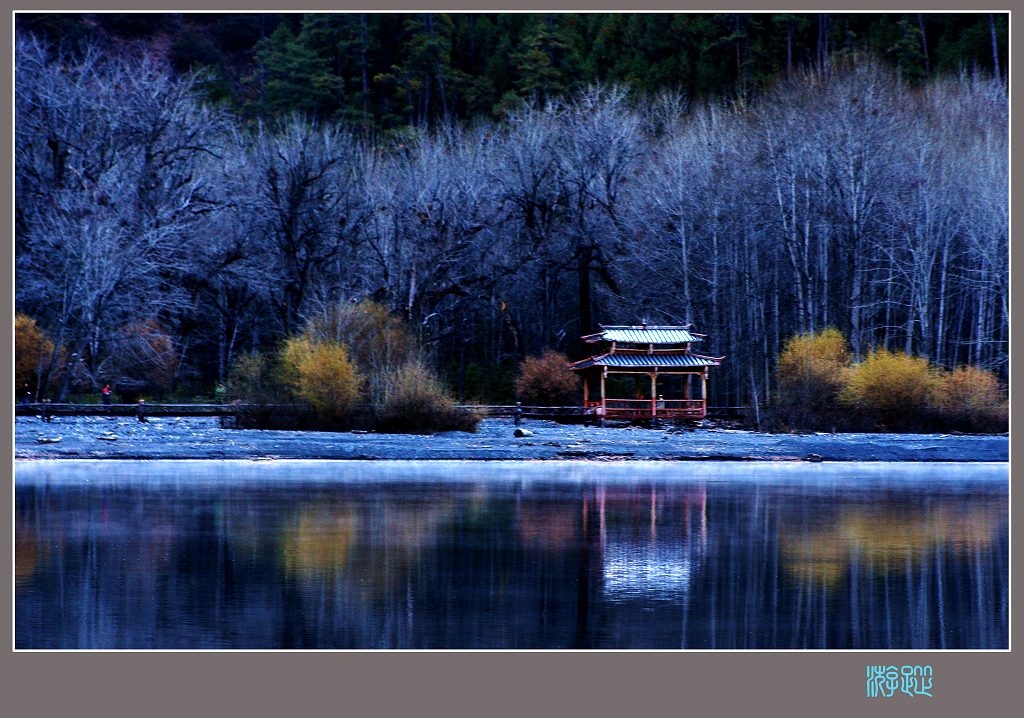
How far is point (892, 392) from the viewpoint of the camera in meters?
42.9

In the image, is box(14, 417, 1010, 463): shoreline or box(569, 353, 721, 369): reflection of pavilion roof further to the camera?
box(569, 353, 721, 369): reflection of pavilion roof

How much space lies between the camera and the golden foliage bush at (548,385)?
4856 cm

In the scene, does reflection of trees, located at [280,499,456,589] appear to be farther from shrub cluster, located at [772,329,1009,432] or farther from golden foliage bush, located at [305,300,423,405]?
shrub cluster, located at [772,329,1009,432]

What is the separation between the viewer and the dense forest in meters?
50.6

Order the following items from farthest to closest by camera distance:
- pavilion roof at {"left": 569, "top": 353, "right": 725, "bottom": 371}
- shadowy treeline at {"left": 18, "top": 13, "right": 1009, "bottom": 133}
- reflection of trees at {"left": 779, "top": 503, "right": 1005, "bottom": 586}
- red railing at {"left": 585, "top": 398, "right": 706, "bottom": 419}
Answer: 1. shadowy treeline at {"left": 18, "top": 13, "right": 1009, "bottom": 133}
2. pavilion roof at {"left": 569, "top": 353, "right": 725, "bottom": 371}
3. red railing at {"left": 585, "top": 398, "right": 706, "bottom": 419}
4. reflection of trees at {"left": 779, "top": 503, "right": 1005, "bottom": 586}

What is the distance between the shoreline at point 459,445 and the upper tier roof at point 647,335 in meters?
6.03

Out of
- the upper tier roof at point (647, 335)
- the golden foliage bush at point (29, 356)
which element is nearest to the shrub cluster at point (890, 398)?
the upper tier roof at point (647, 335)

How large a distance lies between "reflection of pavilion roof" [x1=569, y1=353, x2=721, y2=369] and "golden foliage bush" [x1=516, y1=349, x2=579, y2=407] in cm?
140

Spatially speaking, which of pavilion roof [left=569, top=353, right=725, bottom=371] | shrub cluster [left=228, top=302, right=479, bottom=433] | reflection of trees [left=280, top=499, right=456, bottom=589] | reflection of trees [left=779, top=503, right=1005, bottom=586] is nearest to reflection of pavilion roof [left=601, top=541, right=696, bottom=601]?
reflection of trees [left=779, top=503, right=1005, bottom=586]

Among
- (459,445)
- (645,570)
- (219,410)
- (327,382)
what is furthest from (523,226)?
(645,570)

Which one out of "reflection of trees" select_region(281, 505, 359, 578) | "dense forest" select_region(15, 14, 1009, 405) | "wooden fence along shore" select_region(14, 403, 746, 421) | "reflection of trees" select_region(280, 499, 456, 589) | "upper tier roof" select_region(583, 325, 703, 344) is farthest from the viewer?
"dense forest" select_region(15, 14, 1009, 405)

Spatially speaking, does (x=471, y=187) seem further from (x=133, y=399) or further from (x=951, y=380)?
(x=951, y=380)

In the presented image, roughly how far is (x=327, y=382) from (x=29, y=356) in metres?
11.4

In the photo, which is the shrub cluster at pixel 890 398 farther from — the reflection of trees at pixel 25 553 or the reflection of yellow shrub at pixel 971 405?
the reflection of trees at pixel 25 553
